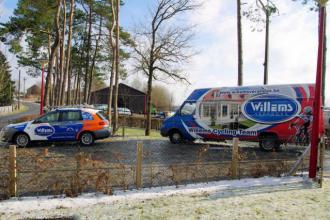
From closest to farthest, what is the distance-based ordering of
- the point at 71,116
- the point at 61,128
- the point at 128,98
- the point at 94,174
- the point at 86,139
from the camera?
1. the point at 94,174
2. the point at 61,128
3. the point at 71,116
4. the point at 86,139
5. the point at 128,98

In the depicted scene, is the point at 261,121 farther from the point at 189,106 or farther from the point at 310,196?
the point at 310,196

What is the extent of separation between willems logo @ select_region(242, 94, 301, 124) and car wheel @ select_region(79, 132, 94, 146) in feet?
21.3

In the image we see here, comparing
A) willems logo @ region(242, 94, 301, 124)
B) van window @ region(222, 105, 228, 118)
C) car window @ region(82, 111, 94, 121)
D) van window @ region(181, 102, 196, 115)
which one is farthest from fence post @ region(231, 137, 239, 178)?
car window @ region(82, 111, 94, 121)

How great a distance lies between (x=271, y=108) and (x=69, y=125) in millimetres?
8205

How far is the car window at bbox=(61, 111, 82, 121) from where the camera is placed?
14656 mm

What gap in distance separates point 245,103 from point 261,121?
99cm

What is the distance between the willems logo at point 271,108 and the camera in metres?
13.4

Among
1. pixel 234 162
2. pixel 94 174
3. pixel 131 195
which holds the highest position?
pixel 234 162

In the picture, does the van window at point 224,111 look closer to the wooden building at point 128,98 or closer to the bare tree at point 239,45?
the bare tree at point 239,45

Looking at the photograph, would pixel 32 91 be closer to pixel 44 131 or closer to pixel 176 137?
pixel 44 131

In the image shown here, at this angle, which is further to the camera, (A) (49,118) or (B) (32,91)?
(B) (32,91)

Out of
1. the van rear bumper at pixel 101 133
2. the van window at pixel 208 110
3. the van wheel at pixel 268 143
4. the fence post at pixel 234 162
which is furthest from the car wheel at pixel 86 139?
the fence post at pixel 234 162

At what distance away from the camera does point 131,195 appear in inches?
267

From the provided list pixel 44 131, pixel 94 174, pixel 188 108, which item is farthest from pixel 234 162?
pixel 44 131
